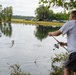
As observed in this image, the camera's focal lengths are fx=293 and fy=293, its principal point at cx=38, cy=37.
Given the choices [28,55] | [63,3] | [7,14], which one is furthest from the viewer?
[7,14]

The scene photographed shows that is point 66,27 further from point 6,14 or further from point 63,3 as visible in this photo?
point 6,14

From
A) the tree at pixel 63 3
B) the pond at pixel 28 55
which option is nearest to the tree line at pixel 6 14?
the pond at pixel 28 55

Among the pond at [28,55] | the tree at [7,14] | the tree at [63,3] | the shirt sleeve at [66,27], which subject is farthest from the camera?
the tree at [7,14]

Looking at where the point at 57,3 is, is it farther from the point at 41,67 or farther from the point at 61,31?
the point at 41,67

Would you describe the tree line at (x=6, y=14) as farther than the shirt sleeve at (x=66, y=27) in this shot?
Yes

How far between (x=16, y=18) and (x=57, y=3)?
146 meters

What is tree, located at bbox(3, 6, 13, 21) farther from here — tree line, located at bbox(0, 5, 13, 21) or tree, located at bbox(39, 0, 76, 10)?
tree, located at bbox(39, 0, 76, 10)

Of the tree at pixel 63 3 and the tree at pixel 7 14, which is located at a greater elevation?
the tree at pixel 63 3

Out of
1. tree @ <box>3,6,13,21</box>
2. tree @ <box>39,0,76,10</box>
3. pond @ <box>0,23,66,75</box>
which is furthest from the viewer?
tree @ <box>3,6,13,21</box>

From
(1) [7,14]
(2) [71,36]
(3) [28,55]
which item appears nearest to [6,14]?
(1) [7,14]

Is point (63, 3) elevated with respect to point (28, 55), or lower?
elevated

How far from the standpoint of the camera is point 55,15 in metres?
120

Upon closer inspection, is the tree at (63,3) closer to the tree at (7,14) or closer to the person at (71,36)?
the person at (71,36)

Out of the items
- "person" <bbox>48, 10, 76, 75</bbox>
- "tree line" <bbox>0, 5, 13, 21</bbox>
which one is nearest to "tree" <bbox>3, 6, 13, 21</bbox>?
"tree line" <bbox>0, 5, 13, 21</bbox>
